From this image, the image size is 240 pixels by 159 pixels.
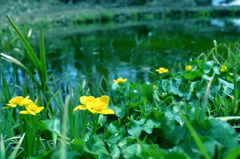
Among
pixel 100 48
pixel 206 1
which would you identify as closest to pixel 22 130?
pixel 100 48

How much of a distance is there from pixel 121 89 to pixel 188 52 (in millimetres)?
2202

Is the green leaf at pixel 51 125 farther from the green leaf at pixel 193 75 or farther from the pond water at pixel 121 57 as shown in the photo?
the pond water at pixel 121 57

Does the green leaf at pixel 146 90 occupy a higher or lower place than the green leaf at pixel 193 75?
lower

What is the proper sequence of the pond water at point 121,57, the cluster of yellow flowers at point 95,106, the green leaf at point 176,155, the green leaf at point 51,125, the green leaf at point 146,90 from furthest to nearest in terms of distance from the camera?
the pond water at point 121,57
the green leaf at point 146,90
the green leaf at point 51,125
the cluster of yellow flowers at point 95,106
the green leaf at point 176,155

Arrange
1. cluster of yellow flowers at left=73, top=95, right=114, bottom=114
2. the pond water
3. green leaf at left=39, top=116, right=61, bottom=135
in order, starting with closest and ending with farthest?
cluster of yellow flowers at left=73, top=95, right=114, bottom=114
green leaf at left=39, top=116, right=61, bottom=135
the pond water

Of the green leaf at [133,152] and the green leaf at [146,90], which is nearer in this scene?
the green leaf at [133,152]

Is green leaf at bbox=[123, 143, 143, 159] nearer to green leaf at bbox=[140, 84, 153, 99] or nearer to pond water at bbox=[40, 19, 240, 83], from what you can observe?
green leaf at bbox=[140, 84, 153, 99]

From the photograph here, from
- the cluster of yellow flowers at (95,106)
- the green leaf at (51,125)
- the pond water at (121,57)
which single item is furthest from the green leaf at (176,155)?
the pond water at (121,57)

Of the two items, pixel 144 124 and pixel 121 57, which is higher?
pixel 144 124

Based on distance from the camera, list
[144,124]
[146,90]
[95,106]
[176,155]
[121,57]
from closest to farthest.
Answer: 1. [176,155]
2. [95,106]
3. [144,124]
4. [146,90]
5. [121,57]

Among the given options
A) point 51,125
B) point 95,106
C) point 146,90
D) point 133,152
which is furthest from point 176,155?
point 146,90

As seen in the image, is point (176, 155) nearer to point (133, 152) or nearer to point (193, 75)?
point (133, 152)

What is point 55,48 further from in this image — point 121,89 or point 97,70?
point 121,89

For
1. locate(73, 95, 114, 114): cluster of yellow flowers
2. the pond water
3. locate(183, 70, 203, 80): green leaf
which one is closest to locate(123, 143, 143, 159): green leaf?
locate(73, 95, 114, 114): cluster of yellow flowers
